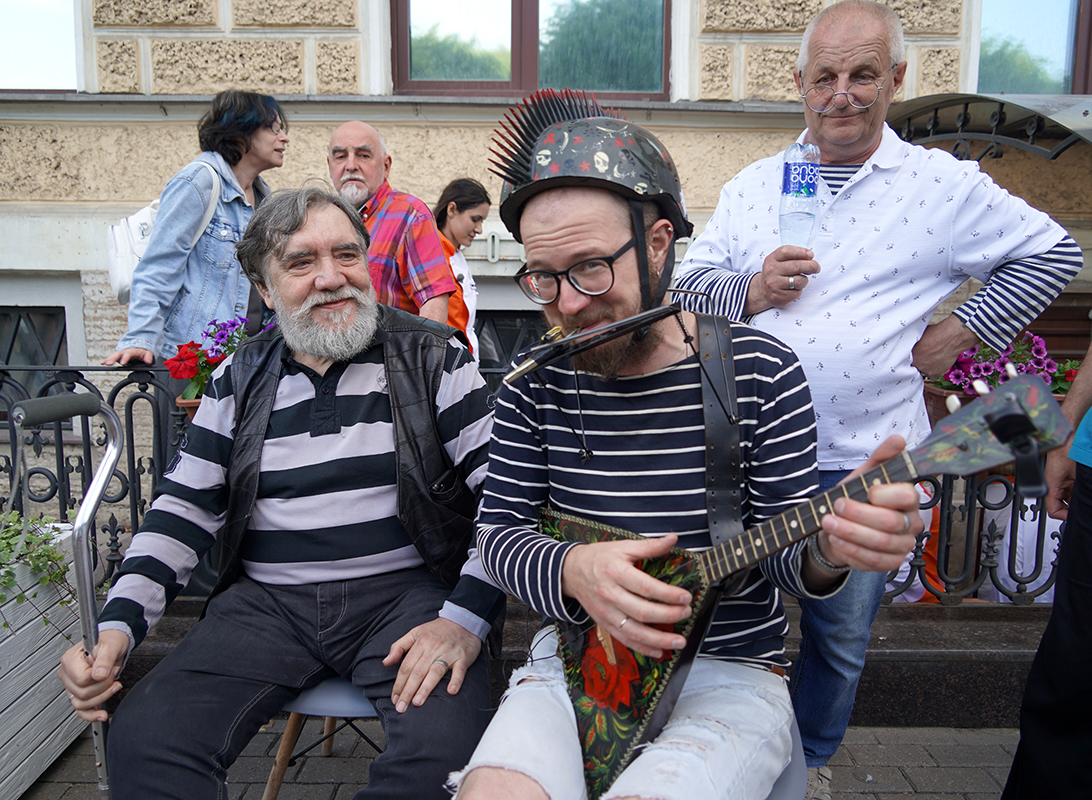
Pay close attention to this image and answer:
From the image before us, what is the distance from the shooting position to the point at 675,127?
202 inches

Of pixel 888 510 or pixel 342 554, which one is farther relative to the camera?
pixel 342 554

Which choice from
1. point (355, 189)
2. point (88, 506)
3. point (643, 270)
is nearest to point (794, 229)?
point (643, 270)

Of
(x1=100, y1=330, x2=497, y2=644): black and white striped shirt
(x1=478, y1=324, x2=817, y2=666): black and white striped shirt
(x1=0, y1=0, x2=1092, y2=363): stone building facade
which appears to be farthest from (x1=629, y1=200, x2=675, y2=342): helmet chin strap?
(x1=0, y1=0, x2=1092, y2=363): stone building facade

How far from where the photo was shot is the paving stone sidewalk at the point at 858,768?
2.55m

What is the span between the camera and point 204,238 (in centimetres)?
343

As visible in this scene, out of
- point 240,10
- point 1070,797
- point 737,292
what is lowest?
point 1070,797

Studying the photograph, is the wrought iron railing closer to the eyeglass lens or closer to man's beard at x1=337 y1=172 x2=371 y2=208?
man's beard at x1=337 y1=172 x2=371 y2=208

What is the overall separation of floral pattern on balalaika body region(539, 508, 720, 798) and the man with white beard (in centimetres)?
37

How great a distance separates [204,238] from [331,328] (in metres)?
1.73

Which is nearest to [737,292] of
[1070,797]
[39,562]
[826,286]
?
[826,286]

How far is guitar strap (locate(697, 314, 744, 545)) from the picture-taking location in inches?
58.8

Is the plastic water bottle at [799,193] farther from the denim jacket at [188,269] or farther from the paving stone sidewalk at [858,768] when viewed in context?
the denim jacket at [188,269]

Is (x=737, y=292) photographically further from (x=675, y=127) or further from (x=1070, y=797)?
(x=675, y=127)

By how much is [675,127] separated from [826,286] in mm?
3496
